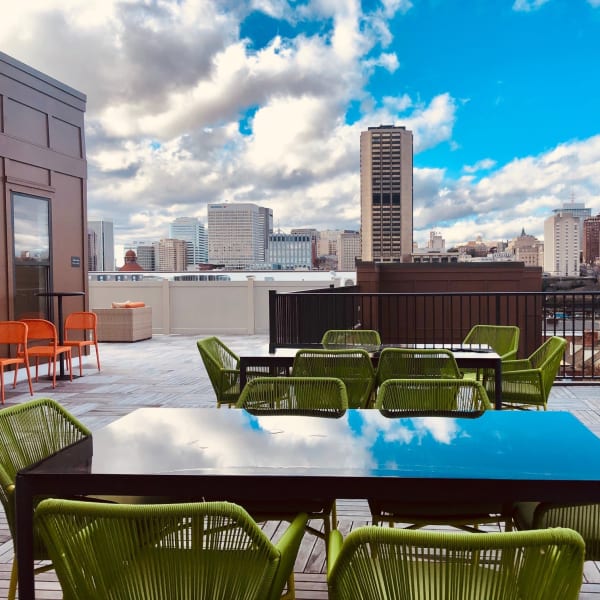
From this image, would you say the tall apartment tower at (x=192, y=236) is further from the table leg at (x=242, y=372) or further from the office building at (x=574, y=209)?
the office building at (x=574, y=209)

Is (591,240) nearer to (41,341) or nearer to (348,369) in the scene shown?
(41,341)

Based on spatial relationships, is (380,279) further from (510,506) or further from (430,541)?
(430,541)

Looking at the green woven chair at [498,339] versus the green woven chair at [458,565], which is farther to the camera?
the green woven chair at [498,339]

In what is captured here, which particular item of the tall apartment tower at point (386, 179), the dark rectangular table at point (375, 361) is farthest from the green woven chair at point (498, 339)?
the tall apartment tower at point (386, 179)

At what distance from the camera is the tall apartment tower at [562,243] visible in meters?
27.1

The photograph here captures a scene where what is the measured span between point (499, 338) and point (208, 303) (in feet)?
30.1

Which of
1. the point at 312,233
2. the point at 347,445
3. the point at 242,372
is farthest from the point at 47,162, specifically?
the point at 312,233

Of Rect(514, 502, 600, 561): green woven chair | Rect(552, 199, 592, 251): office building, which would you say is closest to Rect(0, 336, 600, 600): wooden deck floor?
Rect(514, 502, 600, 561): green woven chair

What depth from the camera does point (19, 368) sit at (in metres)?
9.02

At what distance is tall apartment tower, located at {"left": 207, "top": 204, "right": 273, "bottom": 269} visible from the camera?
25047 mm

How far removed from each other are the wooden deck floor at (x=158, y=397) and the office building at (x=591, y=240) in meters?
21.0

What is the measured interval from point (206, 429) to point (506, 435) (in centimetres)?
108

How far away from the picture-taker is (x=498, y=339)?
19.9 ft

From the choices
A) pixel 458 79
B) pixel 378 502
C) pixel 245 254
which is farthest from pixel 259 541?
pixel 458 79
